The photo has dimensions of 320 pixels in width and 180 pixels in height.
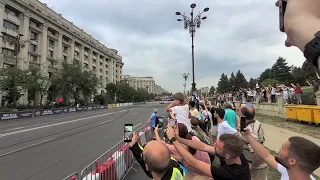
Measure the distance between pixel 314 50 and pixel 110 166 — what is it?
594 centimetres

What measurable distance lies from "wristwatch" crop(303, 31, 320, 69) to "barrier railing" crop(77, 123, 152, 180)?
461cm

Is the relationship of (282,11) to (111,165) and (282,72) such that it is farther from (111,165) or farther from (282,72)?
(282,72)

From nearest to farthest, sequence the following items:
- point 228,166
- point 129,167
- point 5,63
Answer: point 228,166
point 129,167
point 5,63

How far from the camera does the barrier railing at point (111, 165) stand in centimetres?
530

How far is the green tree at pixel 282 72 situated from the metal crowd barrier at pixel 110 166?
10167cm

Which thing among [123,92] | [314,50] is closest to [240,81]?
[123,92]

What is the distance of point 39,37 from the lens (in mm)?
65938

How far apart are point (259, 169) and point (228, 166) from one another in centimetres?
199

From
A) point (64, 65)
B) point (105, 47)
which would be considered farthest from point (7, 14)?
point (105, 47)

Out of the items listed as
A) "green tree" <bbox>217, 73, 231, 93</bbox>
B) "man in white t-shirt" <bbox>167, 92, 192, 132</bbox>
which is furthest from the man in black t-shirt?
"green tree" <bbox>217, 73, 231, 93</bbox>

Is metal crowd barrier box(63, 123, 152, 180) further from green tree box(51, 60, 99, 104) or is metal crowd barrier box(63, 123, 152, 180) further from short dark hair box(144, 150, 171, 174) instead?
green tree box(51, 60, 99, 104)

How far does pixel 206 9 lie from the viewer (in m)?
20.6

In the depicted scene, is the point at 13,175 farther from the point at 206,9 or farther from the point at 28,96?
the point at 28,96

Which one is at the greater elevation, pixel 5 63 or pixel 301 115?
pixel 5 63
